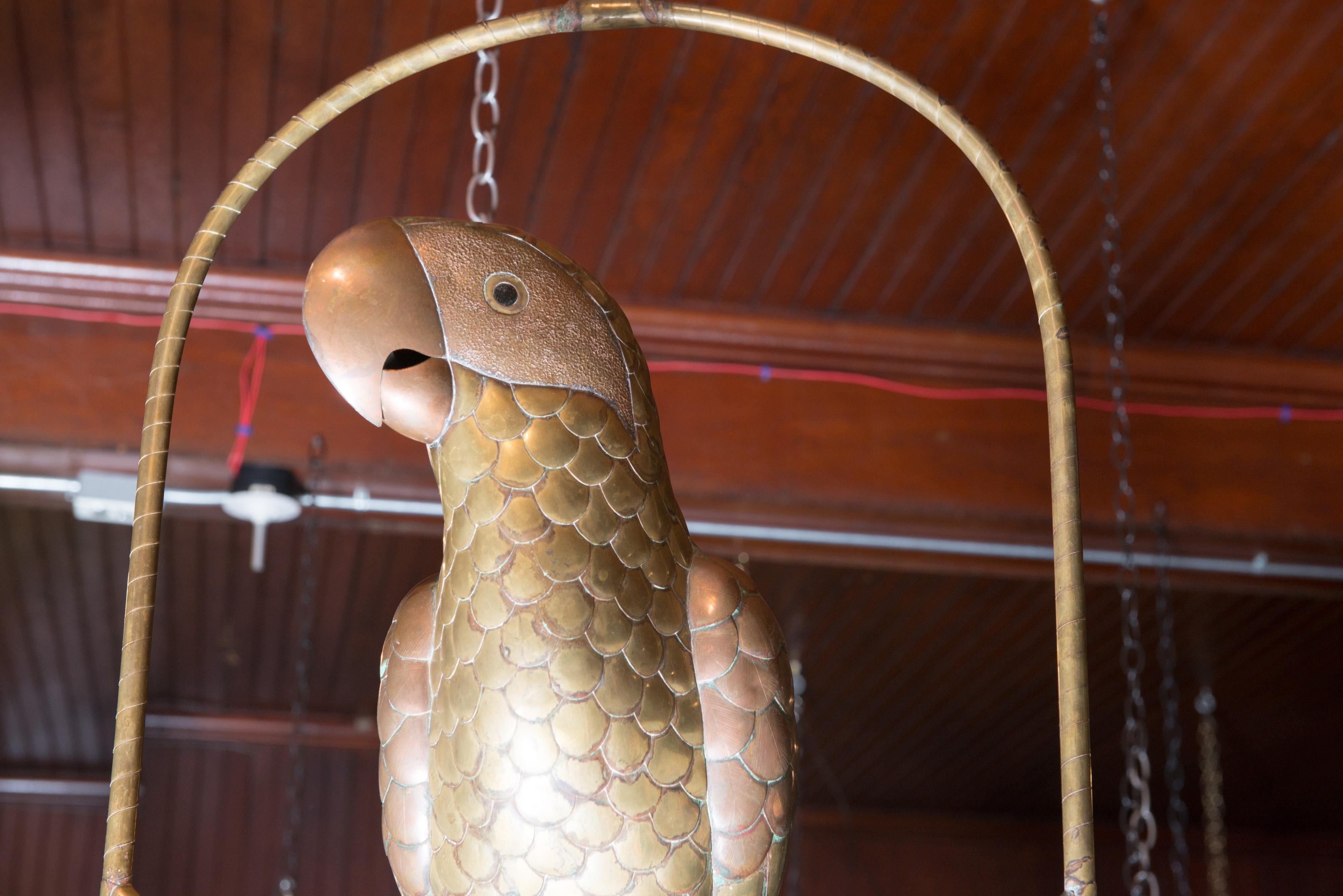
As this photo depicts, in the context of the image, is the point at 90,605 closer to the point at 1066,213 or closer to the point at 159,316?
the point at 159,316

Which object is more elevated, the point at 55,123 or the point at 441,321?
the point at 55,123

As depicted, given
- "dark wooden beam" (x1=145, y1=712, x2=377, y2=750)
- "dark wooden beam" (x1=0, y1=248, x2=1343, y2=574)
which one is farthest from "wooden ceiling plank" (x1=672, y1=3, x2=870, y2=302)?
"dark wooden beam" (x1=145, y1=712, x2=377, y2=750)

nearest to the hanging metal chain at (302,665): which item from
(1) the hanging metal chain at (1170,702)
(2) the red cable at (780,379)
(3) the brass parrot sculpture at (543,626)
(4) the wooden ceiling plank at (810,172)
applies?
(2) the red cable at (780,379)

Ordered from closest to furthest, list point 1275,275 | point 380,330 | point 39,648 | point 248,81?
point 380,330
point 248,81
point 1275,275
point 39,648

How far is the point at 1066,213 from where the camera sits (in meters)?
2.90

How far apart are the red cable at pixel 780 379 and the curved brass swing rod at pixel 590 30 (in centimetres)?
192

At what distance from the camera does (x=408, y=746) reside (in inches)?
37.5

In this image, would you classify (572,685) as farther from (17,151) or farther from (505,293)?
(17,151)

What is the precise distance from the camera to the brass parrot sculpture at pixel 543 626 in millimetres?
872

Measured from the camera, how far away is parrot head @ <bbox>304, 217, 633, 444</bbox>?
0.87 meters

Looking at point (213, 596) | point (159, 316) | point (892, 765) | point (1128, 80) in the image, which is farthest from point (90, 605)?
point (1128, 80)

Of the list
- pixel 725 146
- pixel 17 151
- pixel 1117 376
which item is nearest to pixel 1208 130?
pixel 1117 376

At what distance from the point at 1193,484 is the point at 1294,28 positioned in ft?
3.74

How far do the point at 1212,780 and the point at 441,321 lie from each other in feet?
17.1
